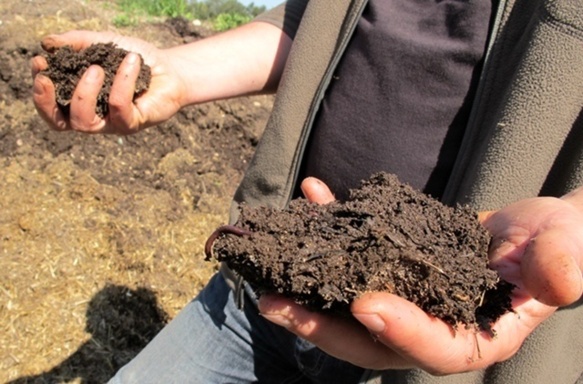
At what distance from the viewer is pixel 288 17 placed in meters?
2.42

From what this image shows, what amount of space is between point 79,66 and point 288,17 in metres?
0.83

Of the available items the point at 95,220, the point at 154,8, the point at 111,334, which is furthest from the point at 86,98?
the point at 154,8

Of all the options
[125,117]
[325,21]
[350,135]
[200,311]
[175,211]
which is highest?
[325,21]

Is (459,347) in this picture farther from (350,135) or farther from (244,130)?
(244,130)

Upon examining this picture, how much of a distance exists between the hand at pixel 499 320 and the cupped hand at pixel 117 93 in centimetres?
93

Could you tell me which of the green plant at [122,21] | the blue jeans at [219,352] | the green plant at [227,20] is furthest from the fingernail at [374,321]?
the green plant at [227,20]

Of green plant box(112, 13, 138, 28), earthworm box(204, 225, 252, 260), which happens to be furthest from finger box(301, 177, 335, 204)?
green plant box(112, 13, 138, 28)

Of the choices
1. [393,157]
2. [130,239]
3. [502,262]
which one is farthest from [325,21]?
[130,239]

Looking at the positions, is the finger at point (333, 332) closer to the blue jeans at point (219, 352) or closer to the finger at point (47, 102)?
the blue jeans at point (219, 352)

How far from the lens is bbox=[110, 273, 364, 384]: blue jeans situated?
2.21 m

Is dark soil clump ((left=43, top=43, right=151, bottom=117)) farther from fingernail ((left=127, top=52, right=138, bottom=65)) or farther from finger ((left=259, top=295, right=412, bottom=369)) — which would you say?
finger ((left=259, top=295, right=412, bottom=369))

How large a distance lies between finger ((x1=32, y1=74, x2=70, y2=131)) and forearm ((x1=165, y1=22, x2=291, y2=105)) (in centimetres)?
44

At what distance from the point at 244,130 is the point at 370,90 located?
376cm

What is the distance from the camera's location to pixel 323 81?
6.77 feet
